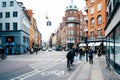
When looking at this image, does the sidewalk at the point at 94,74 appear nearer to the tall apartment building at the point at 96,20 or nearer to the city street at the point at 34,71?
the city street at the point at 34,71

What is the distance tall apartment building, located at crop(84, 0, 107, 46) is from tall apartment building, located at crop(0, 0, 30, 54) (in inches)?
756

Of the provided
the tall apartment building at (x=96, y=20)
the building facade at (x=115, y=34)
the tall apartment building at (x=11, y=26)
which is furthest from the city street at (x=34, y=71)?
the tall apartment building at (x=96, y=20)

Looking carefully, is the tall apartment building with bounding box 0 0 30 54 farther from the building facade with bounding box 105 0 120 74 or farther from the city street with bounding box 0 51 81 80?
the building facade with bounding box 105 0 120 74

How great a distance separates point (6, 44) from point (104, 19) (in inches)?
977

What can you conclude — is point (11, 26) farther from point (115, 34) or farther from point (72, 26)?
point (72, 26)

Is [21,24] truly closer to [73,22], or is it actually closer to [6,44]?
[6,44]

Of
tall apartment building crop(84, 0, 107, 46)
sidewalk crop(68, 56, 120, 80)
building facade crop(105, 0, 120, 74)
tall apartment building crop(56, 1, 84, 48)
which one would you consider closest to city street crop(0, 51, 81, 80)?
sidewalk crop(68, 56, 120, 80)

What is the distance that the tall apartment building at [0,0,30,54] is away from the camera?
65.6 meters

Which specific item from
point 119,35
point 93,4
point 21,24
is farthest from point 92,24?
point 119,35

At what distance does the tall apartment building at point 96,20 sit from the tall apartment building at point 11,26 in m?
19.2

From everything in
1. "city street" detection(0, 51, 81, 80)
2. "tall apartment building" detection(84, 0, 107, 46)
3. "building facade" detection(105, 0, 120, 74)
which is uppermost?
"tall apartment building" detection(84, 0, 107, 46)

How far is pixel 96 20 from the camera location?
234 feet

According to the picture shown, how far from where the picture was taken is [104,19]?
219 feet

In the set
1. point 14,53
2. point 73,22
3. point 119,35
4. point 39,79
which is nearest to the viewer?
point 39,79
